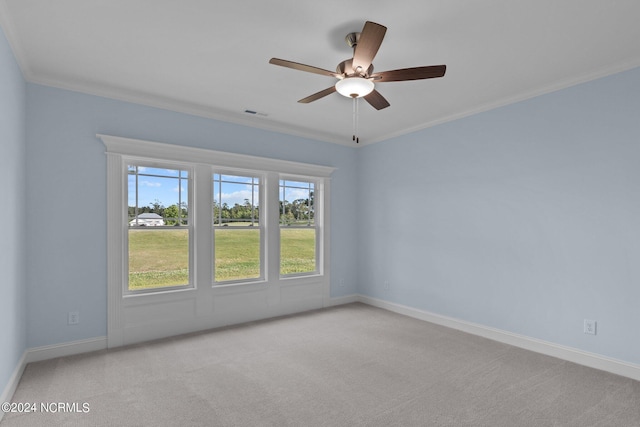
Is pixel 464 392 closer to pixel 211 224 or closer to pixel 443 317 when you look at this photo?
pixel 443 317

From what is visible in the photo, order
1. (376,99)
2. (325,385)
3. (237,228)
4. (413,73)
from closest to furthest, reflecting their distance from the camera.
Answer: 1. (413,73)
2. (325,385)
3. (376,99)
4. (237,228)

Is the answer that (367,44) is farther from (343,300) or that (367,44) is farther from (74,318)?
(343,300)

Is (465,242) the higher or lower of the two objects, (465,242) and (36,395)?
the higher

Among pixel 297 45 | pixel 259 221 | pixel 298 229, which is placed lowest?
pixel 298 229

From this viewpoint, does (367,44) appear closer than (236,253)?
Yes

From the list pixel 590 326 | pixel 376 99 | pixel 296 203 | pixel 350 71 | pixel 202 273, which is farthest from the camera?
pixel 296 203

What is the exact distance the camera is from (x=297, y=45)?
271 centimetres

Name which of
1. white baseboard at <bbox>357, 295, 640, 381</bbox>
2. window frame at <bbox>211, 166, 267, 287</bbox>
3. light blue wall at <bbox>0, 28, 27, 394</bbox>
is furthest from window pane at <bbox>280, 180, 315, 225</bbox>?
light blue wall at <bbox>0, 28, 27, 394</bbox>

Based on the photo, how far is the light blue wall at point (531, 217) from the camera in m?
3.04

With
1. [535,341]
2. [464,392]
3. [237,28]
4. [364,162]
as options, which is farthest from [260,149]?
[535,341]

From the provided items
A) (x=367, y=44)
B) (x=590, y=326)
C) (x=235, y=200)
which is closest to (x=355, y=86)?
(x=367, y=44)

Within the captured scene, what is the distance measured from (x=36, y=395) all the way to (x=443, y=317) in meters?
4.21

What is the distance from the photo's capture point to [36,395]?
260 centimetres

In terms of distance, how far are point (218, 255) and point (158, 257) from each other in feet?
2.36
